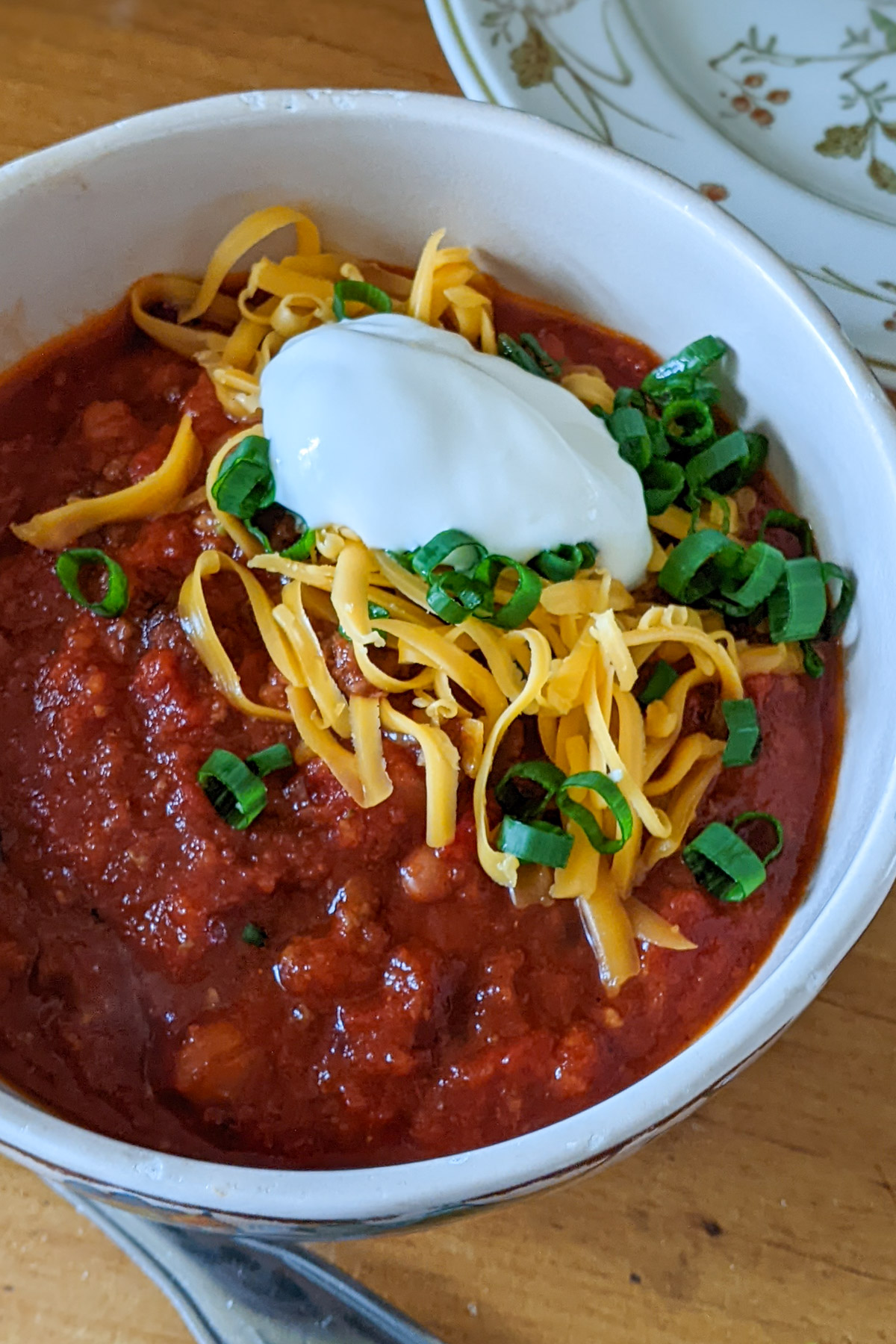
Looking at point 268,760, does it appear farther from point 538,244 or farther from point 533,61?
point 533,61

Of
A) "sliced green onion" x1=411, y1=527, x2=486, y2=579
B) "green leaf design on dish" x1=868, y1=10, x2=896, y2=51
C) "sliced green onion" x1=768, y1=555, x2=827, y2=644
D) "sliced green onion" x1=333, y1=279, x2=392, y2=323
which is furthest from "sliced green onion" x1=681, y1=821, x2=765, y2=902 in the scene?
"green leaf design on dish" x1=868, y1=10, x2=896, y2=51

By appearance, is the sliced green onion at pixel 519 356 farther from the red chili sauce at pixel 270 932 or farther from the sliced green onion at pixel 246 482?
the red chili sauce at pixel 270 932

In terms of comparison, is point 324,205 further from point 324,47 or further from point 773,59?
point 773,59

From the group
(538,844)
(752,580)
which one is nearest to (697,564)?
(752,580)

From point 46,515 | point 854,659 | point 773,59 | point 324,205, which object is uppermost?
point 773,59

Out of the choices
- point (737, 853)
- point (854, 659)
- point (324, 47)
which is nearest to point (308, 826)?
point (737, 853)
